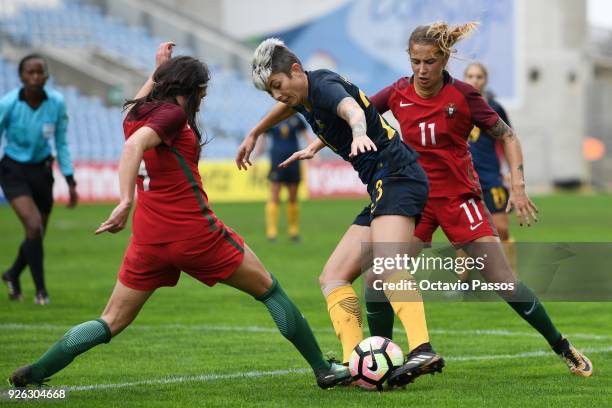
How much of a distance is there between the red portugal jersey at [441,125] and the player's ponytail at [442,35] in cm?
42

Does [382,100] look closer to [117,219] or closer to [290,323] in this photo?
[290,323]

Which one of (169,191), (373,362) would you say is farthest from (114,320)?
(373,362)

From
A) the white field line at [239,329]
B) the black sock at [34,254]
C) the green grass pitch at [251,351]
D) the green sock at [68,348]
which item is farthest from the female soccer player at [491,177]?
the green sock at [68,348]

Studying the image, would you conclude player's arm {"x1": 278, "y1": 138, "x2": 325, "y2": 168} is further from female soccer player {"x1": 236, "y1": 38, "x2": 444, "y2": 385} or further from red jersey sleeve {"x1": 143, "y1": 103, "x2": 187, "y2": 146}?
red jersey sleeve {"x1": 143, "y1": 103, "x2": 187, "y2": 146}

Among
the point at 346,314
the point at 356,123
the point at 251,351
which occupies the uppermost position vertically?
the point at 356,123

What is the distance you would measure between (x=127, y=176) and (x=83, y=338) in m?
1.04

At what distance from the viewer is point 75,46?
37.9 metres

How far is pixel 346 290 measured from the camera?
712 centimetres

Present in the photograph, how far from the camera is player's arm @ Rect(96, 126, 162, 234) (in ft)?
19.8

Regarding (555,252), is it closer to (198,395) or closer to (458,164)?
(458,164)

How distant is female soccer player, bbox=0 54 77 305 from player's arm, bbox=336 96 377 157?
18.4ft

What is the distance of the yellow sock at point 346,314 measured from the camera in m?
7.10

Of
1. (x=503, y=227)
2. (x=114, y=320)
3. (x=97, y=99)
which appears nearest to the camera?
(x=114, y=320)

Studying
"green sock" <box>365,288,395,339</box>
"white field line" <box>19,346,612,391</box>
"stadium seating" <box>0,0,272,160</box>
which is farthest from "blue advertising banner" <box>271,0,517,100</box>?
"green sock" <box>365,288,395,339</box>
